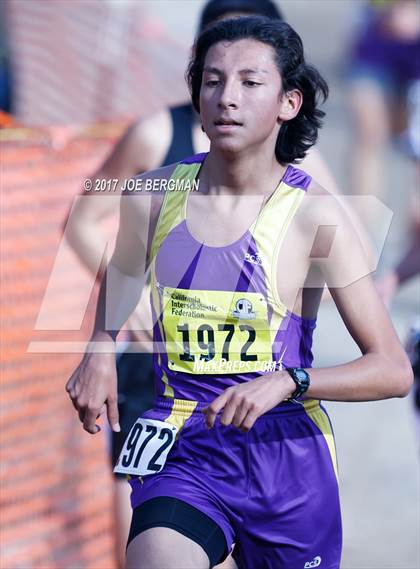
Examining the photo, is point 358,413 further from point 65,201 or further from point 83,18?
point 83,18

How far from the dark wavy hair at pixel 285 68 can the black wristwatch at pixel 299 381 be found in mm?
661

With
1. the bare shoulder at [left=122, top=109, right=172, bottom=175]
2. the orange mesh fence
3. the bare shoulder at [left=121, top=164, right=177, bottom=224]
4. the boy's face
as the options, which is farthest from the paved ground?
the boy's face

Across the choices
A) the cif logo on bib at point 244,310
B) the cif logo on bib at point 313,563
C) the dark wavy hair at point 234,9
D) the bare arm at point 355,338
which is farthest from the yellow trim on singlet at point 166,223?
the dark wavy hair at point 234,9

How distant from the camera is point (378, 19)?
9.84m

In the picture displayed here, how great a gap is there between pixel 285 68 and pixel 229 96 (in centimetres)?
22

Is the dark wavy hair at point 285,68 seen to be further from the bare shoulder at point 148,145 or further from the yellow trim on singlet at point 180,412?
the bare shoulder at point 148,145

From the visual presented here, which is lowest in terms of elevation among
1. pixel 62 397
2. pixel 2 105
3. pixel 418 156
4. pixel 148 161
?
pixel 62 397


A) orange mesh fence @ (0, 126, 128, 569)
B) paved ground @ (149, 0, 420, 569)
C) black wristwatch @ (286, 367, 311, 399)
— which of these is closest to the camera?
black wristwatch @ (286, 367, 311, 399)

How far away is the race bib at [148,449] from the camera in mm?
3281

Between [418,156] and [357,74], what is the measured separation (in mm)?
3518

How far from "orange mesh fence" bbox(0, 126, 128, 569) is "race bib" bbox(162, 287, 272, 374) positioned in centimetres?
167

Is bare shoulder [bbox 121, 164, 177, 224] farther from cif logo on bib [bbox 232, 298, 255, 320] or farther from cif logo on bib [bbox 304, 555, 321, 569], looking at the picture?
cif logo on bib [bbox 304, 555, 321, 569]

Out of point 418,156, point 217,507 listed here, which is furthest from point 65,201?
point 217,507

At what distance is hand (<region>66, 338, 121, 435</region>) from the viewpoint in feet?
10.8
